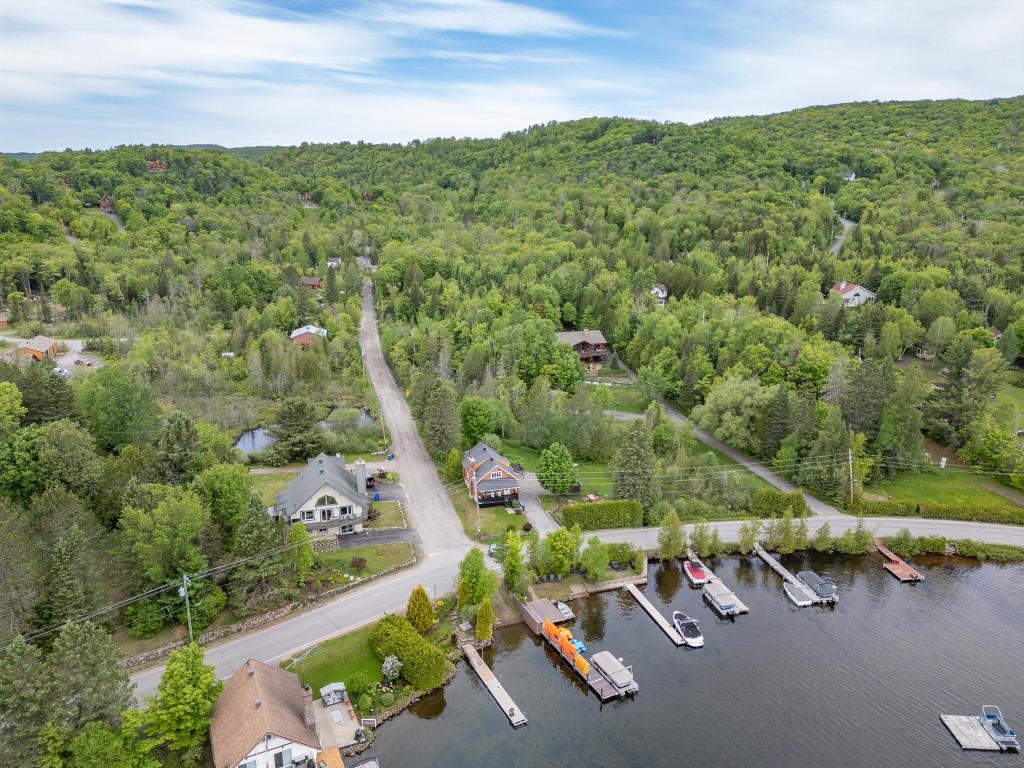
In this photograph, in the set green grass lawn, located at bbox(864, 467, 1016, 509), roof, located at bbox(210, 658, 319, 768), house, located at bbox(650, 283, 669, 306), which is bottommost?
roof, located at bbox(210, 658, 319, 768)

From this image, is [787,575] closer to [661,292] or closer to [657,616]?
[657,616]

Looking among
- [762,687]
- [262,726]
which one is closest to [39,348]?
[262,726]

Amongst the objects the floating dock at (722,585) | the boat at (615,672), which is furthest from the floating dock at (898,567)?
the boat at (615,672)

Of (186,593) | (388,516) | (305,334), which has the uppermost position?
(305,334)

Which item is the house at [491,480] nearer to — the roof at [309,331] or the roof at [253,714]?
the roof at [253,714]

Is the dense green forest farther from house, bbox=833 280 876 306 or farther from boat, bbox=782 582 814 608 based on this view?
boat, bbox=782 582 814 608

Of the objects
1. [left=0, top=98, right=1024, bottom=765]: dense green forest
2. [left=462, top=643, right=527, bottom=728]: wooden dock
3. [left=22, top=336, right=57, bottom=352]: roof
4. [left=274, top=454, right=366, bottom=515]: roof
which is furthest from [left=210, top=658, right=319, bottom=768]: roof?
[left=22, top=336, right=57, bottom=352]: roof

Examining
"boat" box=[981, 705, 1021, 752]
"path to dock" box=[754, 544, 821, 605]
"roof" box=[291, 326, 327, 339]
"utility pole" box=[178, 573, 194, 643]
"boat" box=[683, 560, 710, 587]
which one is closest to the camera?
"boat" box=[981, 705, 1021, 752]
